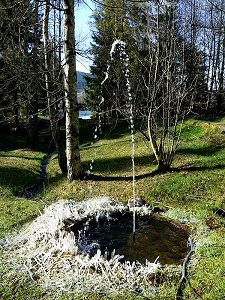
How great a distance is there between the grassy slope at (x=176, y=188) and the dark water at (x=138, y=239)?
Result: 1.41 ft

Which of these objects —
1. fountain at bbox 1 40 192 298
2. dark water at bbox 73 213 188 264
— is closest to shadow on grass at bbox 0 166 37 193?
fountain at bbox 1 40 192 298

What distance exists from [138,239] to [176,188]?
130 inches

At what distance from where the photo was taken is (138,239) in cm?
643

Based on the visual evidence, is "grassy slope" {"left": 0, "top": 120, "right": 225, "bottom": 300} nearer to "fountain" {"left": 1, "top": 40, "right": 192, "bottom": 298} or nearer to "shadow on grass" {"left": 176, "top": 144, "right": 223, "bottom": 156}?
"shadow on grass" {"left": 176, "top": 144, "right": 223, "bottom": 156}

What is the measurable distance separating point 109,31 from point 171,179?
17846 millimetres

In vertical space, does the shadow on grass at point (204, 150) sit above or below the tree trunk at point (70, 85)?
below

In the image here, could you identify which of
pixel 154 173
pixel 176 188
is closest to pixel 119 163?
pixel 154 173

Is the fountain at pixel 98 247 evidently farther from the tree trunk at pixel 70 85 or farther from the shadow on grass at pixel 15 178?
the shadow on grass at pixel 15 178

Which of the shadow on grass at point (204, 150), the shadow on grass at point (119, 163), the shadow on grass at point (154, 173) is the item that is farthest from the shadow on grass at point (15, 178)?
the shadow on grass at point (204, 150)

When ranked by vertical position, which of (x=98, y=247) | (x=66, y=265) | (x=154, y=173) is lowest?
(x=98, y=247)

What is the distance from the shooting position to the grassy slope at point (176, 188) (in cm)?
493

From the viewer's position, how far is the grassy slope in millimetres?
4929

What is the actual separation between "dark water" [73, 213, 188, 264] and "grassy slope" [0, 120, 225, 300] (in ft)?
1.41

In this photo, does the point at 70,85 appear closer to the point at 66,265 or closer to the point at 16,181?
the point at 16,181
